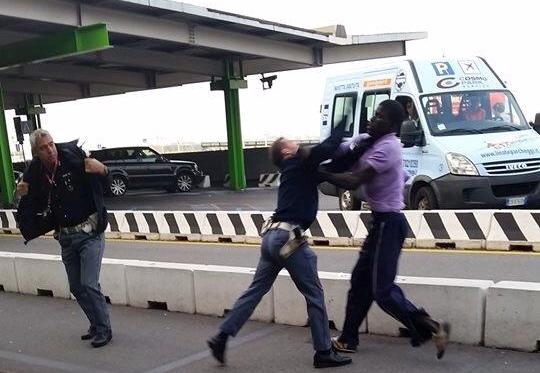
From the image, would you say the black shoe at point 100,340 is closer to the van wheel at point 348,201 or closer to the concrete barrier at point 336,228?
the concrete barrier at point 336,228

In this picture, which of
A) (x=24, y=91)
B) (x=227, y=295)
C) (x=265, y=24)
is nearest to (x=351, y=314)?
(x=227, y=295)

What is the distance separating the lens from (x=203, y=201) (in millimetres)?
21344

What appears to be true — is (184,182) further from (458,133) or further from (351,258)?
(351,258)

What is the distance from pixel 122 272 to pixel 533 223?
222 inches

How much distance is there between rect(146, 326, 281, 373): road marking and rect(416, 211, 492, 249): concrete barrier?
447cm

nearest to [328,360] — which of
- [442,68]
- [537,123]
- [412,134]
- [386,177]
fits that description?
[386,177]

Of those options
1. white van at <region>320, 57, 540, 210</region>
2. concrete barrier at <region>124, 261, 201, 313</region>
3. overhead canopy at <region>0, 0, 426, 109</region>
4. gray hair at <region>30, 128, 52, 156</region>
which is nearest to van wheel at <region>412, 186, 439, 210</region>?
white van at <region>320, 57, 540, 210</region>

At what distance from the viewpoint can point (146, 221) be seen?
1299 centimetres

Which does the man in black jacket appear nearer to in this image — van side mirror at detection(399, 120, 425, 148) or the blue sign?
van side mirror at detection(399, 120, 425, 148)

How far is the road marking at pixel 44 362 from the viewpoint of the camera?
500 centimetres

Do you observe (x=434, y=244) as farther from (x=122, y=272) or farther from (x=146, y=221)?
(x=146, y=221)

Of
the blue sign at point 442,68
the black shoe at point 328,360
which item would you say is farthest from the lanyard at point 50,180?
the blue sign at point 442,68

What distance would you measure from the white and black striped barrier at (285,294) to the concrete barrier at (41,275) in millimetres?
12

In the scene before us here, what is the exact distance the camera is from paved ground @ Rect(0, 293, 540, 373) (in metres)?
4.61
